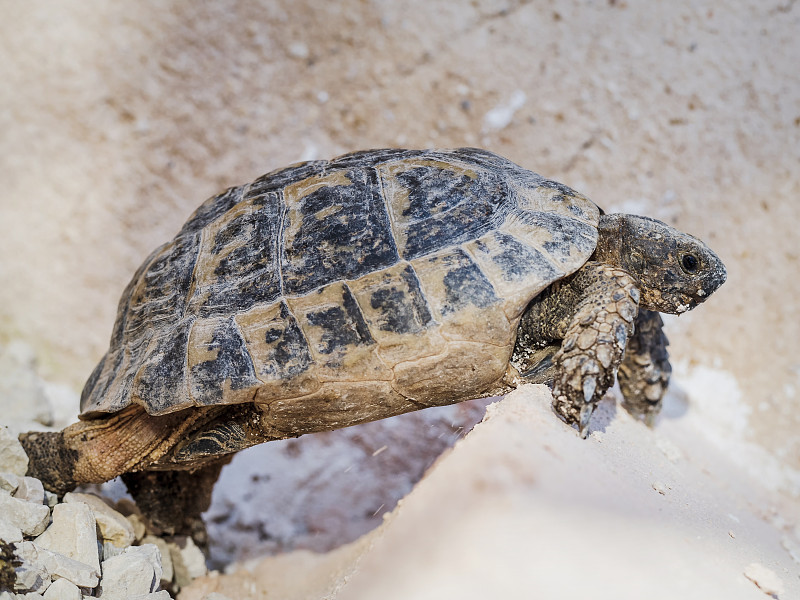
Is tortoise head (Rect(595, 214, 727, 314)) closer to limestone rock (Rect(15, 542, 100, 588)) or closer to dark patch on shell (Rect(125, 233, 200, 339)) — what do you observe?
dark patch on shell (Rect(125, 233, 200, 339))

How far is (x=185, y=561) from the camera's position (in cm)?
298

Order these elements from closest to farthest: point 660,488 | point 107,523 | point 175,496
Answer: point 660,488 < point 107,523 < point 175,496

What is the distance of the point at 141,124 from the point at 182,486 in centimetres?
291

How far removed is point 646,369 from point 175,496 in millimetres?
2440

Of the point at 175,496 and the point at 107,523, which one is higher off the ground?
the point at 107,523

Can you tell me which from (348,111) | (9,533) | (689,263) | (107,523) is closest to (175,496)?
(107,523)

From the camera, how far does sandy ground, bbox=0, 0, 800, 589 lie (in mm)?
4242

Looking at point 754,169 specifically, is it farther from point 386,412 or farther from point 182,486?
point 182,486

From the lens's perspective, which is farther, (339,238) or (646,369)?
(646,369)

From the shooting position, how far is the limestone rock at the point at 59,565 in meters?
1.97

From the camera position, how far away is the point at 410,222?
2.28 meters

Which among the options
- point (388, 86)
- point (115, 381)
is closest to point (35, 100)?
point (388, 86)

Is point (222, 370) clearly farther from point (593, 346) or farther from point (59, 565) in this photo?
point (593, 346)

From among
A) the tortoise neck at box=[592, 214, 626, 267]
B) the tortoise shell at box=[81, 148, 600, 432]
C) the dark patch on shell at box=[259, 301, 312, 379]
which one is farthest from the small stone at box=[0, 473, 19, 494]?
the tortoise neck at box=[592, 214, 626, 267]
